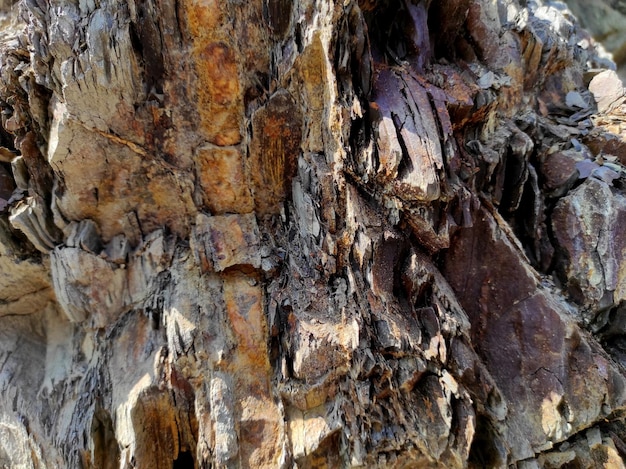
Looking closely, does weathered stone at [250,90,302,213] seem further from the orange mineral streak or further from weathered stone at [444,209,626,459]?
weathered stone at [444,209,626,459]

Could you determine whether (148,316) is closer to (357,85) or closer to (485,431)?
(357,85)

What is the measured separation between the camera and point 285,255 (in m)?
5.40

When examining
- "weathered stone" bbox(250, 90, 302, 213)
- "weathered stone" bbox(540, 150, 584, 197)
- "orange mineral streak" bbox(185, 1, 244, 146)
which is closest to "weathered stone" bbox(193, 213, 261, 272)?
"weathered stone" bbox(250, 90, 302, 213)

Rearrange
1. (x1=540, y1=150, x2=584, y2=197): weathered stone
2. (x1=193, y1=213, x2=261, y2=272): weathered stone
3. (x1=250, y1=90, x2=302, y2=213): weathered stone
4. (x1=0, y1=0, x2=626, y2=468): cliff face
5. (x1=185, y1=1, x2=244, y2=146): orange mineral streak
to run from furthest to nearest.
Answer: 1. (x1=540, y1=150, x2=584, y2=197): weathered stone
2. (x1=193, y1=213, x2=261, y2=272): weathered stone
3. (x1=250, y1=90, x2=302, y2=213): weathered stone
4. (x1=185, y1=1, x2=244, y2=146): orange mineral streak
5. (x1=0, y1=0, x2=626, y2=468): cliff face

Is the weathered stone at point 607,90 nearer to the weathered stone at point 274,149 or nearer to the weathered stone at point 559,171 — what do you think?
the weathered stone at point 559,171

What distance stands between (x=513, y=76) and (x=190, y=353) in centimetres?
735

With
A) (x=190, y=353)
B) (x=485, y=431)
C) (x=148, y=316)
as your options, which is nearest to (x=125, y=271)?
(x=148, y=316)

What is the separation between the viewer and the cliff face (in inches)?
186

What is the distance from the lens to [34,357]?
611cm

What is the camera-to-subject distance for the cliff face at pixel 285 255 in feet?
15.5

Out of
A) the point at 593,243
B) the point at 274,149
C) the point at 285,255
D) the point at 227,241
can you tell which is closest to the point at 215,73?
the point at 274,149

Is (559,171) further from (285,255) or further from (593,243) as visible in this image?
(285,255)


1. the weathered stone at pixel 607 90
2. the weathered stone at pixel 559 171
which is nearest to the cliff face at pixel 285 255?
the weathered stone at pixel 559 171

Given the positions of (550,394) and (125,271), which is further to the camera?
(125,271)
